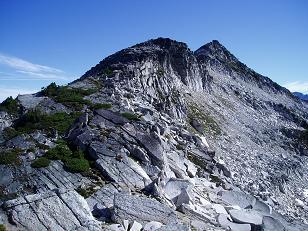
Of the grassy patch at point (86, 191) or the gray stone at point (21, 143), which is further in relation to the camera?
the gray stone at point (21, 143)

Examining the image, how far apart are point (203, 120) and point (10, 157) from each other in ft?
109

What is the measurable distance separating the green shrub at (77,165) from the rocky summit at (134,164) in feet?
0.20

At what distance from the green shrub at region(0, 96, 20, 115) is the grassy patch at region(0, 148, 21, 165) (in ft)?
33.1

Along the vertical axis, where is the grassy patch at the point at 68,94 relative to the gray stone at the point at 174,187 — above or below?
above

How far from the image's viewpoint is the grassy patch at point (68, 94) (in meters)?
33.6

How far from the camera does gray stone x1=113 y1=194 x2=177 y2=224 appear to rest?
1814cm

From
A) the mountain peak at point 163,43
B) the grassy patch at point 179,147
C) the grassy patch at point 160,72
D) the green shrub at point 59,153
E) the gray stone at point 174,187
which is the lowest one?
the gray stone at point 174,187

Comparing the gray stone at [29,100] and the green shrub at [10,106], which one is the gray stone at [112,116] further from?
the green shrub at [10,106]

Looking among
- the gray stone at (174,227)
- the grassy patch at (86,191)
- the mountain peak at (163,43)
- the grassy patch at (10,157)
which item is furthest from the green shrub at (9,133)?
the mountain peak at (163,43)

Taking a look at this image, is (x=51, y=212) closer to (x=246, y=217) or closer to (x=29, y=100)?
(x=246, y=217)

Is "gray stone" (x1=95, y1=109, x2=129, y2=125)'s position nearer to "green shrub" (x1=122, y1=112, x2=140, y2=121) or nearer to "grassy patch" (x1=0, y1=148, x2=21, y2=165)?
"green shrub" (x1=122, y1=112, x2=140, y2=121)

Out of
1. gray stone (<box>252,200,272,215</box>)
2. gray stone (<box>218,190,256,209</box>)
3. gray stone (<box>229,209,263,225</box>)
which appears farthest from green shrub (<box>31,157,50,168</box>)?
gray stone (<box>252,200,272,215</box>)

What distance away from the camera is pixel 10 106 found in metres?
33.8

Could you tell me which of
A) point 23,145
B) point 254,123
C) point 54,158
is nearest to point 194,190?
point 54,158
